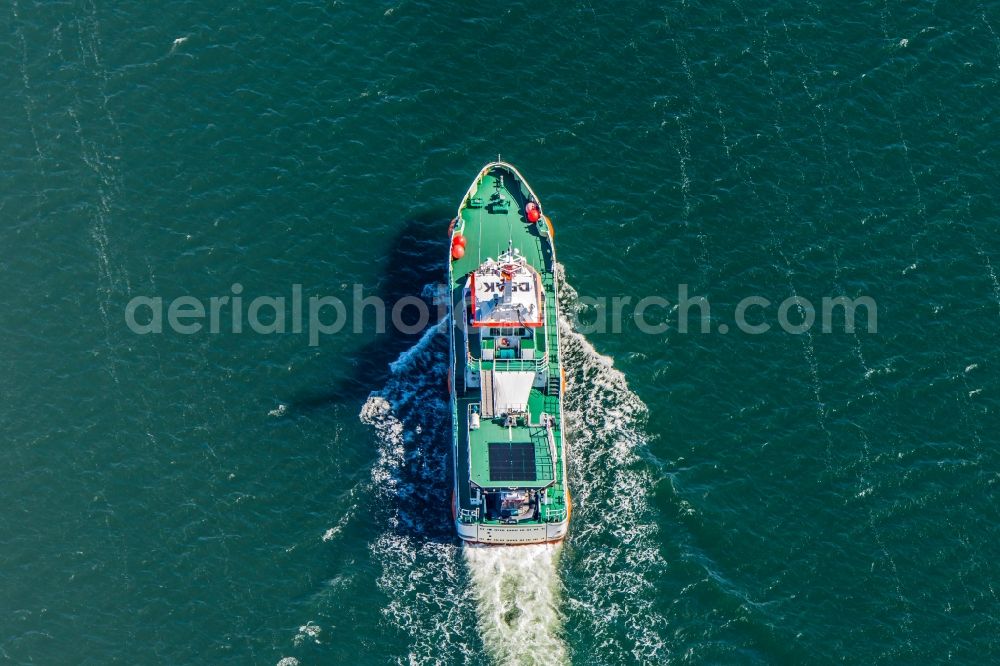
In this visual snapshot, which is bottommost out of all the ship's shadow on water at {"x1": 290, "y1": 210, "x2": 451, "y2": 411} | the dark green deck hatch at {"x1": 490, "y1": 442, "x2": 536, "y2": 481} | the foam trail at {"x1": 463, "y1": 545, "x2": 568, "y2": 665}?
the foam trail at {"x1": 463, "y1": 545, "x2": 568, "y2": 665}

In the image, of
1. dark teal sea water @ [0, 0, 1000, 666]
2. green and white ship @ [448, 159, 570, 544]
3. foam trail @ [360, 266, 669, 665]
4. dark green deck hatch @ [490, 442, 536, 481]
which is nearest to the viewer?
foam trail @ [360, 266, 669, 665]

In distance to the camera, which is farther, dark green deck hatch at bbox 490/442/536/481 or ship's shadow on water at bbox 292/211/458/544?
ship's shadow on water at bbox 292/211/458/544

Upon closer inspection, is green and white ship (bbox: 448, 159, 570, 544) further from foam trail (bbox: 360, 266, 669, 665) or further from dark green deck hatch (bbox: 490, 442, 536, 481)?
foam trail (bbox: 360, 266, 669, 665)

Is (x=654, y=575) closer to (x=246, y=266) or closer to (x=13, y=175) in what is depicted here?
(x=246, y=266)

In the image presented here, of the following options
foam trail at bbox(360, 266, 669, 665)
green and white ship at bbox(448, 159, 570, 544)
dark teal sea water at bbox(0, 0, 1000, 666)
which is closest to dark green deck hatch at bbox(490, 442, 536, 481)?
green and white ship at bbox(448, 159, 570, 544)

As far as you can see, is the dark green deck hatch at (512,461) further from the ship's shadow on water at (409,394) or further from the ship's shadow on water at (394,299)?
the ship's shadow on water at (394,299)

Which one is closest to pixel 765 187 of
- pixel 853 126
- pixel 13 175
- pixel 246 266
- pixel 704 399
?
pixel 853 126

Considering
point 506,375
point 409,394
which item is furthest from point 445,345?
point 506,375

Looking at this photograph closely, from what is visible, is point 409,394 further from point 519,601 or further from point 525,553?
point 519,601
